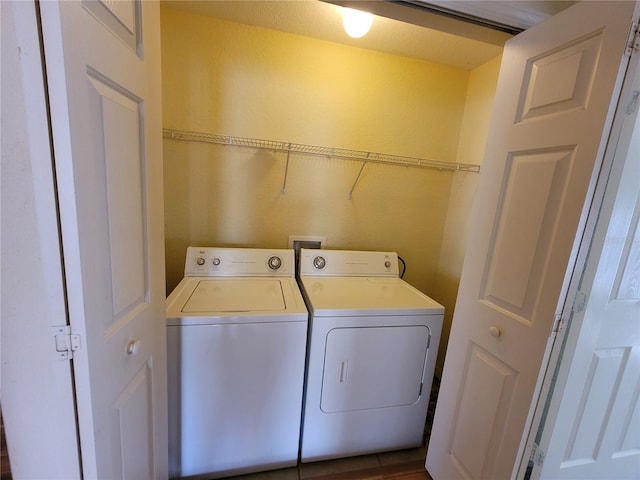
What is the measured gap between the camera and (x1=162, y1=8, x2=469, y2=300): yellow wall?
1749mm

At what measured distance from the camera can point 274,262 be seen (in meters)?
1.85

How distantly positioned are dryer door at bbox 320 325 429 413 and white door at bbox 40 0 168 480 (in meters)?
0.82

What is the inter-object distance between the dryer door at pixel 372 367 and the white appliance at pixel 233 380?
173 mm

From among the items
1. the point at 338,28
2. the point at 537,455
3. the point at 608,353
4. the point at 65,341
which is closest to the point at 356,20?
the point at 338,28

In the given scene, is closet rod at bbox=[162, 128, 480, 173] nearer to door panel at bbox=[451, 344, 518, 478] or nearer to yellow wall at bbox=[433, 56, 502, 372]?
yellow wall at bbox=[433, 56, 502, 372]

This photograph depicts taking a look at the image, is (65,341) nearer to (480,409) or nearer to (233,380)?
(233,380)

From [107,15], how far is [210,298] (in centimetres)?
116

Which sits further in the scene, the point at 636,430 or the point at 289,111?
the point at 289,111

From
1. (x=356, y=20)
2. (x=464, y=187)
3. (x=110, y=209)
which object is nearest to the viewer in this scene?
(x=110, y=209)

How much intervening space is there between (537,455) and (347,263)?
1.32 m

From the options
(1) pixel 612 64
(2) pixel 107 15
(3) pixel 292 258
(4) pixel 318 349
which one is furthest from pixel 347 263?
(2) pixel 107 15

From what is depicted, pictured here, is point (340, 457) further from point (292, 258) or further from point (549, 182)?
point (549, 182)

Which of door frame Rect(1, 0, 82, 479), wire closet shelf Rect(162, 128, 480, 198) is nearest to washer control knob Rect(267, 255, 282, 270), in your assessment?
wire closet shelf Rect(162, 128, 480, 198)

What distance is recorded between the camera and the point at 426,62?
2.03 m
